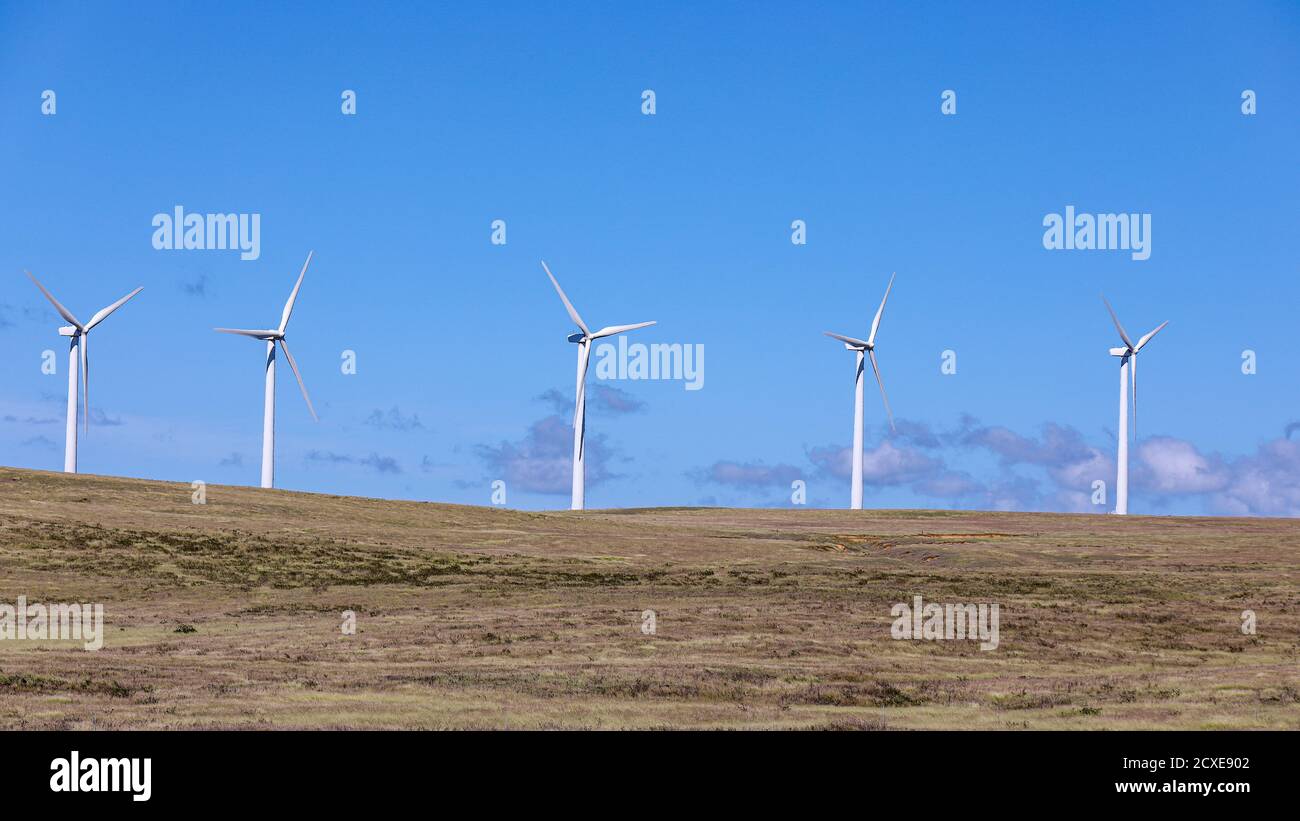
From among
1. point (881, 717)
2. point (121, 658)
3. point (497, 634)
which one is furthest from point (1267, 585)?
point (121, 658)

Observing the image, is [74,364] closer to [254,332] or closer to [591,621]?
[254,332]

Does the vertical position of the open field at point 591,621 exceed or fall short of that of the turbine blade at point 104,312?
it falls short

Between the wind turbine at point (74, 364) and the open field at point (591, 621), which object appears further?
the wind turbine at point (74, 364)

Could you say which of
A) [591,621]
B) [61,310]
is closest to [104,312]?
[61,310]

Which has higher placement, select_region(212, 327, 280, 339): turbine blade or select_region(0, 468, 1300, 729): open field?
select_region(212, 327, 280, 339): turbine blade

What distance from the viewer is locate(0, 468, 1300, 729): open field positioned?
35.4 m

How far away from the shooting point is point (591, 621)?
194 ft

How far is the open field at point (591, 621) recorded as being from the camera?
35375 millimetres

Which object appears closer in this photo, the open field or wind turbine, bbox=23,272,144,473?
the open field
